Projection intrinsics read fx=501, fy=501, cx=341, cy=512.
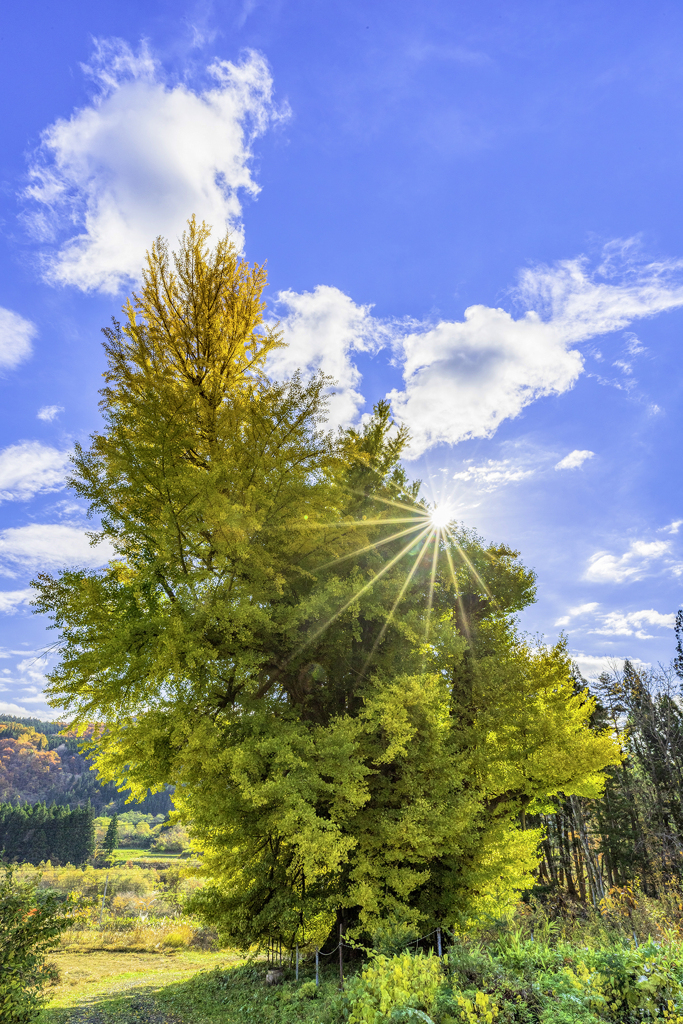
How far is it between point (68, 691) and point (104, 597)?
1638 millimetres

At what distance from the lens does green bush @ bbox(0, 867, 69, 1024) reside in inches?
269

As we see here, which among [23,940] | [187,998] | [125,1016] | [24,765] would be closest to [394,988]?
[23,940]

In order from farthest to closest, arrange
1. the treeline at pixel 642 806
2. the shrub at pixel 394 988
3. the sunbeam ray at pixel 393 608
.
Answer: the treeline at pixel 642 806, the sunbeam ray at pixel 393 608, the shrub at pixel 394 988

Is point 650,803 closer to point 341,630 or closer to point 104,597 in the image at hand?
point 341,630

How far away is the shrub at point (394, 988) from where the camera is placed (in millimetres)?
5000

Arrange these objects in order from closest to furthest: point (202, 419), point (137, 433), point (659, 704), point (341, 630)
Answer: point (137, 433), point (202, 419), point (341, 630), point (659, 704)

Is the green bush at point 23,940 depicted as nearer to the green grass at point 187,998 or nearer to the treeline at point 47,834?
the green grass at point 187,998

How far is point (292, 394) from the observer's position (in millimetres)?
9305

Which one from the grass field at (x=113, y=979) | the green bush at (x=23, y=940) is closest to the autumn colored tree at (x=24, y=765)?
the grass field at (x=113, y=979)

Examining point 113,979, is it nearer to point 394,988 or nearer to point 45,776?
point 394,988

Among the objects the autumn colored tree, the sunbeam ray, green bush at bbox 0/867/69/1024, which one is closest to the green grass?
green bush at bbox 0/867/69/1024

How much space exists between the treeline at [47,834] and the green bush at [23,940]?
73.7 metres

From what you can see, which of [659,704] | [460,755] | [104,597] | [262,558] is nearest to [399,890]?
[460,755]

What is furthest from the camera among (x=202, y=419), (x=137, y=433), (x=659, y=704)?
(x=659, y=704)
